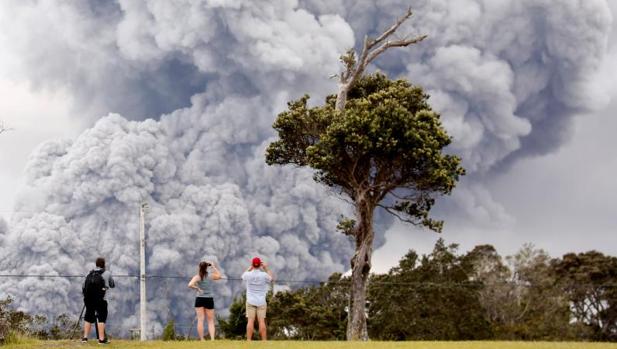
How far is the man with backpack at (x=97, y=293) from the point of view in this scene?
17484 millimetres

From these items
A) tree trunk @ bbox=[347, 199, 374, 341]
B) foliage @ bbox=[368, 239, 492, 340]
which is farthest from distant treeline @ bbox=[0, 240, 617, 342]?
tree trunk @ bbox=[347, 199, 374, 341]

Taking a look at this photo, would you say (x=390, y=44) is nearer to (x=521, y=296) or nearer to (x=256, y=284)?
(x=256, y=284)

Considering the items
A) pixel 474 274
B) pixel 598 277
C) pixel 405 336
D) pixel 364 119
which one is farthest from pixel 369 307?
pixel 364 119

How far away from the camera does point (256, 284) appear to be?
19031 mm

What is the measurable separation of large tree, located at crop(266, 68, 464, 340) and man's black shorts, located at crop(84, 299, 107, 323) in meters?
12.0

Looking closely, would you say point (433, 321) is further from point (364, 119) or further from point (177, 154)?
point (177, 154)

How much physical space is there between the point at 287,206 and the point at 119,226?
66.7 feet

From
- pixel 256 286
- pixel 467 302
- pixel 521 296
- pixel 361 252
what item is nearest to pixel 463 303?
pixel 467 302

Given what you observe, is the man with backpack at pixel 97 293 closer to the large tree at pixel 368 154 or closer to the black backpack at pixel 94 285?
the black backpack at pixel 94 285

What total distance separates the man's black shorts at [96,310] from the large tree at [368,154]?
12.0m

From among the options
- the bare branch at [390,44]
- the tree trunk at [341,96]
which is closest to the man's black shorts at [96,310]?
the tree trunk at [341,96]

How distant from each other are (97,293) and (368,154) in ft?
44.5

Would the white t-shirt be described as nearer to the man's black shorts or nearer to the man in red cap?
the man in red cap

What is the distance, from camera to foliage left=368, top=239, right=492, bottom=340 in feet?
156
